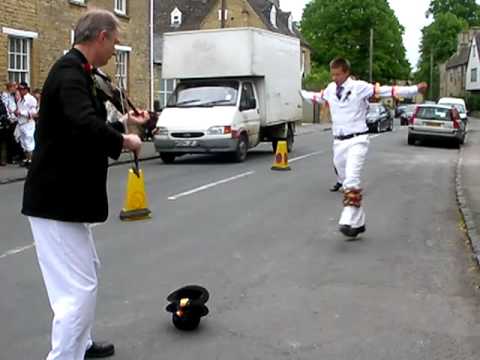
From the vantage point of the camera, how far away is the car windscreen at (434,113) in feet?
92.4

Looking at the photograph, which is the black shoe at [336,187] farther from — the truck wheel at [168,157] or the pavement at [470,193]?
the truck wheel at [168,157]

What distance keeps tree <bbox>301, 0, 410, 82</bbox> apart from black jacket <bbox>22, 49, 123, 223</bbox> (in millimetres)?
70615

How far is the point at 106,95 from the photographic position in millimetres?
3979

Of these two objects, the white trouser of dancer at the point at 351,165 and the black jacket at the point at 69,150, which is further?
the white trouser of dancer at the point at 351,165

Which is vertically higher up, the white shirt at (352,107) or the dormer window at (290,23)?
the dormer window at (290,23)

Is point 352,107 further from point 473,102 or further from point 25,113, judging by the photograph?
point 473,102

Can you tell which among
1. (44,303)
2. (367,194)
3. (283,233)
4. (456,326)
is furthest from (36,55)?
(456,326)

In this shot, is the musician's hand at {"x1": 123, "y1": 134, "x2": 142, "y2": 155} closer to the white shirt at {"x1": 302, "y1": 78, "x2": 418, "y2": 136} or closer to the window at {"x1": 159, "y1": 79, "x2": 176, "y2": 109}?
the white shirt at {"x1": 302, "y1": 78, "x2": 418, "y2": 136}

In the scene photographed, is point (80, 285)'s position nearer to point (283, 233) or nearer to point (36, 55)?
point (283, 233)

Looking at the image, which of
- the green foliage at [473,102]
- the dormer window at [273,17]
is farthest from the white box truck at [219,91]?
the green foliage at [473,102]

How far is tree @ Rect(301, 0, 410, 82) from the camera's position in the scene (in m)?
73.5

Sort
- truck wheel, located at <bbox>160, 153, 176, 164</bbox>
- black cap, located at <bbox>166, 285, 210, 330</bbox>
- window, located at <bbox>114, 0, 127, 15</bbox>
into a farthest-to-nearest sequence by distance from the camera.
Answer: window, located at <bbox>114, 0, 127, 15</bbox>, truck wheel, located at <bbox>160, 153, 176, 164</bbox>, black cap, located at <bbox>166, 285, 210, 330</bbox>

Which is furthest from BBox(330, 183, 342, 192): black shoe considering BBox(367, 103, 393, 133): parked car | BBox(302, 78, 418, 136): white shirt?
BBox(367, 103, 393, 133): parked car

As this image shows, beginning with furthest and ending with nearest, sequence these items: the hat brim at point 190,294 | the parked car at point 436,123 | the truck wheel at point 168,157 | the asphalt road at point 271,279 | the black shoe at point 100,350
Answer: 1. the parked car at point 436,123
2. the truck wheel at point 168,157
3. the hat brim at point 190,294
4. the asphalt road at point 271,279
5. the black shoe at point 100,350
